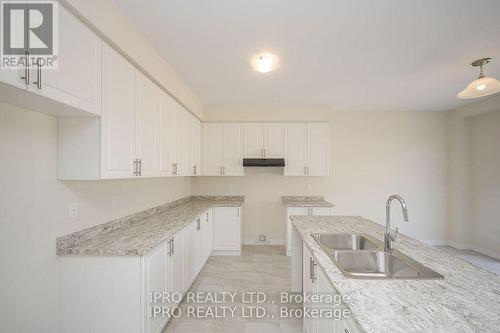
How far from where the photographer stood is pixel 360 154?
Result: 4672 millimetres

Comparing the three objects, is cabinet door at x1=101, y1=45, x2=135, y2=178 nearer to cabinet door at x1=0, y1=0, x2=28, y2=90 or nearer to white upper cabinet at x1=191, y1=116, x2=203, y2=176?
cabinet door at x1=0, y1=0, x2=28, y2=90

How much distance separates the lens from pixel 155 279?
5.94 feet

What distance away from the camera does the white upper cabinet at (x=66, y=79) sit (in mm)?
1077

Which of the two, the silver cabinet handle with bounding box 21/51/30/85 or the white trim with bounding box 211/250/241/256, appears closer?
the silver cabinet handle with bounding box 21/51/30/85

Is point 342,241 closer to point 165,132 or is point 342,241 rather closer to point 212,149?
point 165,132

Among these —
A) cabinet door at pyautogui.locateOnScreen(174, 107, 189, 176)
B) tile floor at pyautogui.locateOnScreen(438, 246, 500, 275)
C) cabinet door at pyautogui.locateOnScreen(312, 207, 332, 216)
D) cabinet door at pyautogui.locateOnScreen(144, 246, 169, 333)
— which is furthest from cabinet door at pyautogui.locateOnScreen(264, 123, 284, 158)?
tile floor at pyautogui.locateOnScreen(438, 246, 500, 275)

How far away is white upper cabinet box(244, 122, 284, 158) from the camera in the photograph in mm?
4297

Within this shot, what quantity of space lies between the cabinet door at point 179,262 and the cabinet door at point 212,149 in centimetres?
188

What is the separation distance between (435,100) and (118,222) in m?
5.14

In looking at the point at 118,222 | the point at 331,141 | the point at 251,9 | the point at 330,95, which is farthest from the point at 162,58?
the point at 331,141

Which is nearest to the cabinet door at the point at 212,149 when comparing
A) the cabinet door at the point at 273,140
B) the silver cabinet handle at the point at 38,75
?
the cabinet door at the point at 273,140

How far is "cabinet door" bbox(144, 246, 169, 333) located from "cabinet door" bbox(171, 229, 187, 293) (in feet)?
0.57

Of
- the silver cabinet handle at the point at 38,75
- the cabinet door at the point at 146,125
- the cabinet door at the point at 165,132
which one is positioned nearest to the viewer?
the silver cabinet handle at the point at 38,75

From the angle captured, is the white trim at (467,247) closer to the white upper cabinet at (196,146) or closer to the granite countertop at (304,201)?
the granite countertop at (304,201)
